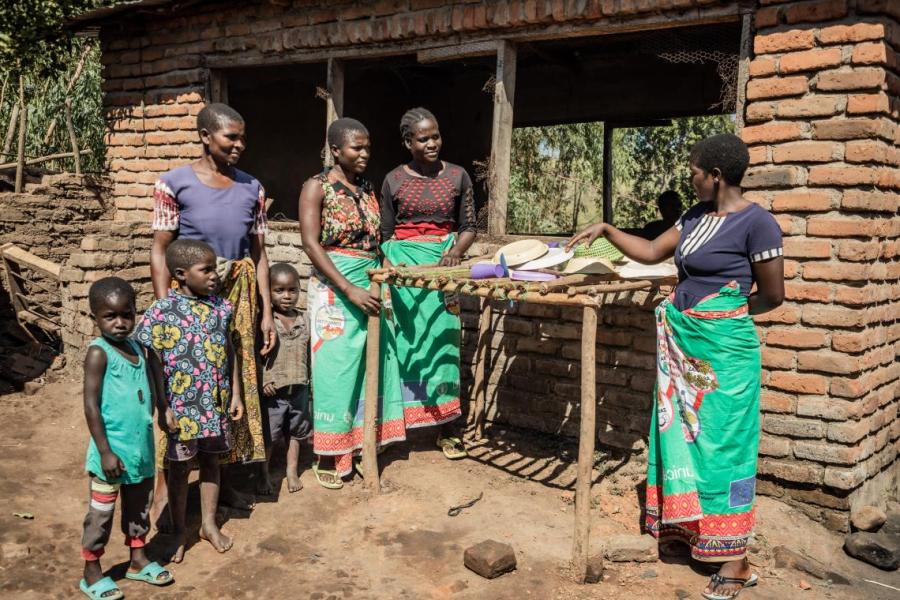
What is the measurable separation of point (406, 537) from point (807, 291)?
2444 mm

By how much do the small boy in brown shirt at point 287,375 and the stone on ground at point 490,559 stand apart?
130cm

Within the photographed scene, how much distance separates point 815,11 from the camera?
379 cm

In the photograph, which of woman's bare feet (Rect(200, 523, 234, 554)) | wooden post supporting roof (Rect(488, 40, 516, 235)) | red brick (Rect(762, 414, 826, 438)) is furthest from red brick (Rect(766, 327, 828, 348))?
woman's bare feet (Rect(200, 523, 234, 554))

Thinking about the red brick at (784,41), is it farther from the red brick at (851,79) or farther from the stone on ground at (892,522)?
the stone on ground at (892,522)

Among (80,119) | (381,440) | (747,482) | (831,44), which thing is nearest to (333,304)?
(381,440)

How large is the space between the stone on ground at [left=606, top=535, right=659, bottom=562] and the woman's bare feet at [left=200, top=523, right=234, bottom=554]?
183 centimetres

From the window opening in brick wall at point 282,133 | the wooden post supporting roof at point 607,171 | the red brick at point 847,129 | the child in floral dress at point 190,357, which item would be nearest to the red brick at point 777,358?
the red brick at point 847,129

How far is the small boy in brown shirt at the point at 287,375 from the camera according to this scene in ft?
13.7

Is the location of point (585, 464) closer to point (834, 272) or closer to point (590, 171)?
point (834, 272)

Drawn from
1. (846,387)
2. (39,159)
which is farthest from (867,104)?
(39,159)

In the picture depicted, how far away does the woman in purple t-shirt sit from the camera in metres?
3.57

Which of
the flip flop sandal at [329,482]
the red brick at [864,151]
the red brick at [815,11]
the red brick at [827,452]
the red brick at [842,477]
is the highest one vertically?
the red brick at [815,11]

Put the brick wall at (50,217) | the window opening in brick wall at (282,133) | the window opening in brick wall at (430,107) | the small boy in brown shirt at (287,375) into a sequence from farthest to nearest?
the window opening in brick wall at (430,107)
the window opening in brick wall at (282,133)
the brick wall at (50,217)
the small boy in brown shirt at (287,375)

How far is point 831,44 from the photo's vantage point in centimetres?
376
